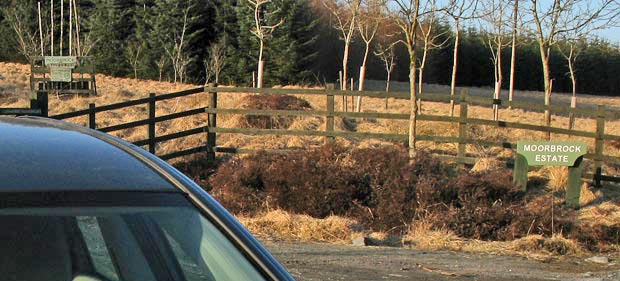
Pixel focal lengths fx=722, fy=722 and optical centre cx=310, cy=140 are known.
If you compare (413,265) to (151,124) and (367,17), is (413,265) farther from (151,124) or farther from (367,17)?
(367,17)

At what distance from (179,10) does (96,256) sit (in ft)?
145

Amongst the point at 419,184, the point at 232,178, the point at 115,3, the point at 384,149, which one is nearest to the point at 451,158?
the point at 384,149

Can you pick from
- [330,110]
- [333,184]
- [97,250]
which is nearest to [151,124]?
[330,110]

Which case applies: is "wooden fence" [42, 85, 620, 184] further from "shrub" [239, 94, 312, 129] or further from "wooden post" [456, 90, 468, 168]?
"shrub" [239, 94, 312, 129]

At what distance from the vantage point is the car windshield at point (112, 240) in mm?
1804

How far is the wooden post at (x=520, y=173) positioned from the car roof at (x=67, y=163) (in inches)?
352

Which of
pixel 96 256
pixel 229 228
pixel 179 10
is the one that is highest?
pixel 179 10

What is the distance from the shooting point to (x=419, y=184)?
9.86 metres

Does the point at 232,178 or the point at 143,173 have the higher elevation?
the point at 143,173

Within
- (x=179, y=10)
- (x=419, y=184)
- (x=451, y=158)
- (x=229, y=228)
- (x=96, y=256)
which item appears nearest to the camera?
(x=229, y=228)

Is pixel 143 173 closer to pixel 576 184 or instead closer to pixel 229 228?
pixel 229 228

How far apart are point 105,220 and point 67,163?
29 centimetres

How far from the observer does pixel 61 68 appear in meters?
21.3

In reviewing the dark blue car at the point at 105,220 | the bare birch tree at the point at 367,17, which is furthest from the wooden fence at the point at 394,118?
the dark blue car at the point at 105,220
